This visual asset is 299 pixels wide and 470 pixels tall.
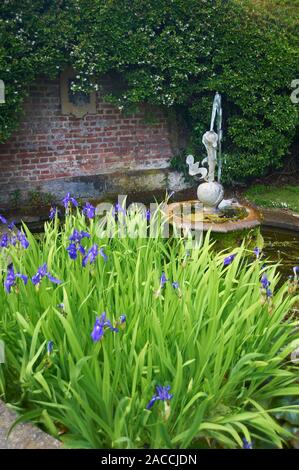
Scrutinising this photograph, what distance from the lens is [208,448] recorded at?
1991mm

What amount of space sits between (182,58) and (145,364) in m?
6.65

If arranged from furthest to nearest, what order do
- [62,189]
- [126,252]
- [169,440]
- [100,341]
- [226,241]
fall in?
[62,189], [226,241], [126,252], [100,341], [169,440]

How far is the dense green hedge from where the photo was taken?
686cm

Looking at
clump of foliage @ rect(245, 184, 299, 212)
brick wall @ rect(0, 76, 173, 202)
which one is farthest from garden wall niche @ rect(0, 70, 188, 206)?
clump of foliage @ rect(245, 184, 299, 212)

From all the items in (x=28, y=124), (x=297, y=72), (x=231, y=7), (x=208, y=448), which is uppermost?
(x=231, y=7)

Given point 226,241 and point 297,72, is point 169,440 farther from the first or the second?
point 297,72

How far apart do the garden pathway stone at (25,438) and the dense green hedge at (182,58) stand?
549 cm

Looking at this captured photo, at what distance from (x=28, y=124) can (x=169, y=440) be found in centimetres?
659

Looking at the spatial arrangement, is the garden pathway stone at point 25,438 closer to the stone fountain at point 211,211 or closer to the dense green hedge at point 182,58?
the stone fountain at point 211,211

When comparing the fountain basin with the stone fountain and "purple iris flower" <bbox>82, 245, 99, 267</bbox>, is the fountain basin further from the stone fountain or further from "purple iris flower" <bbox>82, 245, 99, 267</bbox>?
"purple iris flower" <bbox>82, 245, 99, 267</bbox>

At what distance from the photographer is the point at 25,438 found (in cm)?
190

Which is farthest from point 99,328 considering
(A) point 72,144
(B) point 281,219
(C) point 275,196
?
(C) point 275,196

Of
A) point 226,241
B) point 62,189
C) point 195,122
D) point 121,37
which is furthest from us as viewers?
point 195,122

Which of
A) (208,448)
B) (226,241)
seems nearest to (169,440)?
(208,448)
